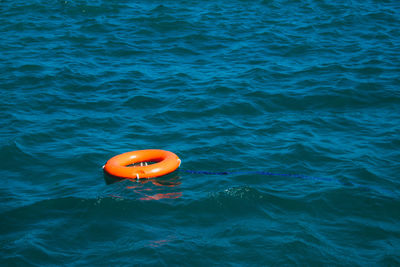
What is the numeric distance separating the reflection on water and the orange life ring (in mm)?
132

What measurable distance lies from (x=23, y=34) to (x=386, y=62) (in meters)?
13.6

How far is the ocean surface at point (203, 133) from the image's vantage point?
7.77 meters

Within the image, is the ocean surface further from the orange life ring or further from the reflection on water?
the orange life ring

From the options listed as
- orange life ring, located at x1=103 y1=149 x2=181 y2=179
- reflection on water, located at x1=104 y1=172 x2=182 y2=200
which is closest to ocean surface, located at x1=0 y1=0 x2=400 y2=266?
reflection on water, located at x1=104 y1=172 x2=182 y2=200

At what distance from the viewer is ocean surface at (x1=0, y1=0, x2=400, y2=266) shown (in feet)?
25.5

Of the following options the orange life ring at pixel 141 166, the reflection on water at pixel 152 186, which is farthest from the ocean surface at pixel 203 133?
the orange life ring at pixel 141 166

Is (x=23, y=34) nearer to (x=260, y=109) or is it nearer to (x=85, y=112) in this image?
(x=85, y=112)

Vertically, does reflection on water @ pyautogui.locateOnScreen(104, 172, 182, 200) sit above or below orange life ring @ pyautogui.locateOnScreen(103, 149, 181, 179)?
below

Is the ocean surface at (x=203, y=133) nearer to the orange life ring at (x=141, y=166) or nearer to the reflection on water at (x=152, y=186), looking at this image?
the reflection on water at (x=152, y=186)

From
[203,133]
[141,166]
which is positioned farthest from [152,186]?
[203,133]

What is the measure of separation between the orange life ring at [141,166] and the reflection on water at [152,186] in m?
0.13

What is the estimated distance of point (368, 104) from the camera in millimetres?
13188

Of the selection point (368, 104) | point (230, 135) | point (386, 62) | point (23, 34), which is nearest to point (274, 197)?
point (230, 135)

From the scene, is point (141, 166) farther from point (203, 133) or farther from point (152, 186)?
point (203, 133)
